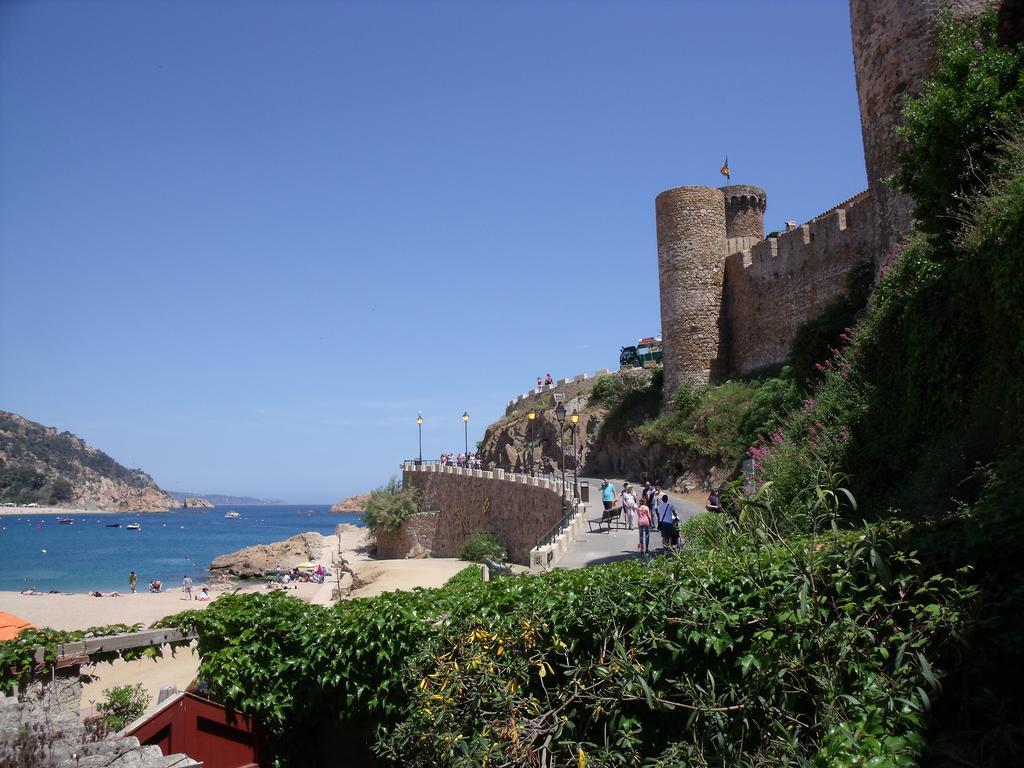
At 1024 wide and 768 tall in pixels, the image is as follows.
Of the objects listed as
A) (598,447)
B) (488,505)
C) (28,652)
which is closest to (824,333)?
(488,505)

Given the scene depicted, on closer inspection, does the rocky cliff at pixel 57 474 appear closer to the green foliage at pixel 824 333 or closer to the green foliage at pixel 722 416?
the green foliage at pixel 722 416

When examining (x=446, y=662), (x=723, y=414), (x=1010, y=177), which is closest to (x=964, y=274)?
(x=1010, y=177)

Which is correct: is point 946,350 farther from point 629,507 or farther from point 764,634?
point 629,507

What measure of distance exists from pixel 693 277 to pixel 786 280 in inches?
162

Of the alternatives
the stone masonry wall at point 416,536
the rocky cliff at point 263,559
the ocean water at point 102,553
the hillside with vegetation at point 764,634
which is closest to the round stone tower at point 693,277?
the stone masonry wall at point 416,536

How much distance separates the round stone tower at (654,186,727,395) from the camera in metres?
29.9

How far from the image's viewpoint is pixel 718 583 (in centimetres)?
520

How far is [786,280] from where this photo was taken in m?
27.0

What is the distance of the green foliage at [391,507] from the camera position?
40.1 meters

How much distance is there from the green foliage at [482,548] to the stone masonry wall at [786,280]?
1123 cm

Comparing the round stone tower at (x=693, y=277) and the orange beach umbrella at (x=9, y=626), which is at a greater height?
the round stone tower at (x=693, y=277)

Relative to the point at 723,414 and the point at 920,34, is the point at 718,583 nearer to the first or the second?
the point at 920,34

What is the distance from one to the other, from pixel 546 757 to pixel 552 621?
0.97m

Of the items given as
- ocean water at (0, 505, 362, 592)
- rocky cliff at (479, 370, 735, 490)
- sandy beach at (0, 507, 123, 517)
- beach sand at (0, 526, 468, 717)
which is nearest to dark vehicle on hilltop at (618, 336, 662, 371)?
rocky cliff at (479, 370, 735, 490)
